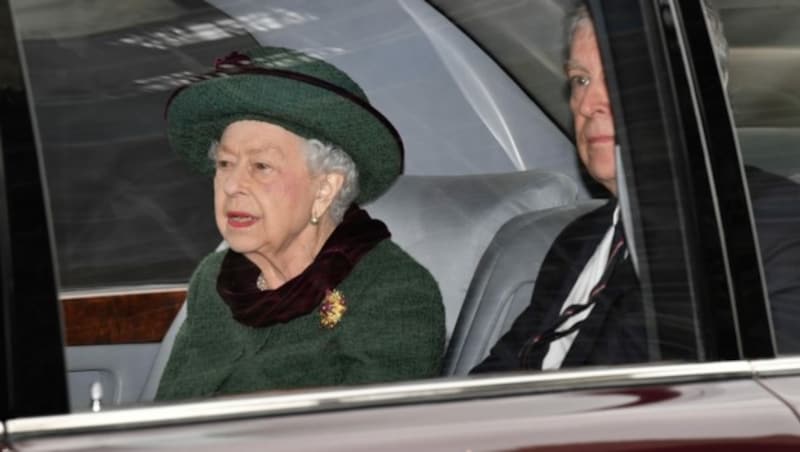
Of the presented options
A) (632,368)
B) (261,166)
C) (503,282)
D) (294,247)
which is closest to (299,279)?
(294,247)

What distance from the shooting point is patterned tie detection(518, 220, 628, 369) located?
267cm

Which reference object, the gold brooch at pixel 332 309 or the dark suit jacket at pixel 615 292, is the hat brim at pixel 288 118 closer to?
the gold brooch at pixel 332 309

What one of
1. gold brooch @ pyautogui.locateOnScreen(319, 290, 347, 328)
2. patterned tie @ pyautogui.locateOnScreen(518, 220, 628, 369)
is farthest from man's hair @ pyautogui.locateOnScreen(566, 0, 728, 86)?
gold brooch @ pyautogui.locateOnScreen(319, 290, 347, 328)

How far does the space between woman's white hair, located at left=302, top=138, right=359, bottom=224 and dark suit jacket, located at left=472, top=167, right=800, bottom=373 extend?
1.30 ft

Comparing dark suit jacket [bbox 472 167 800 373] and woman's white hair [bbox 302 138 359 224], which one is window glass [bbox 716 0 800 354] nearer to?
dark suit jacket [bbox 472 167 800 373]

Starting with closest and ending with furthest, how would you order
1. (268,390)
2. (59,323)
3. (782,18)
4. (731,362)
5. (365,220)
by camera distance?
(59,323)
(268,390)
(731,362)
(782,18)
(365,220)

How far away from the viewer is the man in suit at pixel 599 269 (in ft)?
8.86

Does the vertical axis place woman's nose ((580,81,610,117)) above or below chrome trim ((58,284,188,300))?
above

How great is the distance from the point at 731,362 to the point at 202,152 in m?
0.80

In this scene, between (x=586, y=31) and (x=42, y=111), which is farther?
(x=586, y=31)

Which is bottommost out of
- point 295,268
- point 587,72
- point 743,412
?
point 743,412

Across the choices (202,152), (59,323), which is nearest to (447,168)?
(202,152)

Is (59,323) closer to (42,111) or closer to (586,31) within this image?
(42,111)

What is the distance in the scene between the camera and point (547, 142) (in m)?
2.89
